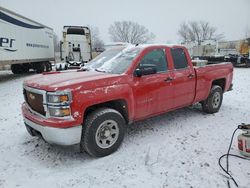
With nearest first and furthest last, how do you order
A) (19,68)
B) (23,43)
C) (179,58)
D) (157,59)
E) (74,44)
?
(157,59)
(179,58)
(23,43)
(74,44)
(19,68)

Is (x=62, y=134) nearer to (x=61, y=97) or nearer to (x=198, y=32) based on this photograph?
(x=61, y=97)

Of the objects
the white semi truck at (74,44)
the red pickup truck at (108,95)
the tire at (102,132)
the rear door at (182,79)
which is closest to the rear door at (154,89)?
the red pickup truck at (108,95)

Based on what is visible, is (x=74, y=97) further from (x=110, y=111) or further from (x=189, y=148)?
(x=189, y=148)

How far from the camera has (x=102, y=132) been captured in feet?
12.4

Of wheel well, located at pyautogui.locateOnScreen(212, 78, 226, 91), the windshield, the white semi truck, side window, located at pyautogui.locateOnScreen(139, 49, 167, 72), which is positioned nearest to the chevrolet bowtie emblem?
the windshield

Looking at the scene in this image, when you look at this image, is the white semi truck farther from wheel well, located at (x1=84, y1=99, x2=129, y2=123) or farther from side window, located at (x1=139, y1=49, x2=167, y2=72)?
wheel well, located at (x1=84, y1=99, x2=129, y2=123)

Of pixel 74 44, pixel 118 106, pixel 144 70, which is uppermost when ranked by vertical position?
pixel 74 44

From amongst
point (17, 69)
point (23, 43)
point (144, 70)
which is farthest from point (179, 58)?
point (17, 69)

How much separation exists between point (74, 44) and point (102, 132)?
14047 millimetres

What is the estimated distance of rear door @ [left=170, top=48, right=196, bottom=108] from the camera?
15.9 ft

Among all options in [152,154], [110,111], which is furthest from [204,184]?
[110,111]

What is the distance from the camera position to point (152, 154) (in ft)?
12.8

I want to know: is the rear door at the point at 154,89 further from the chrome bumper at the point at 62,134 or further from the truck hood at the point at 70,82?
the chrome bumper at the point at 62,134

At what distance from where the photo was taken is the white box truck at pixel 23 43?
11930 millimetres
